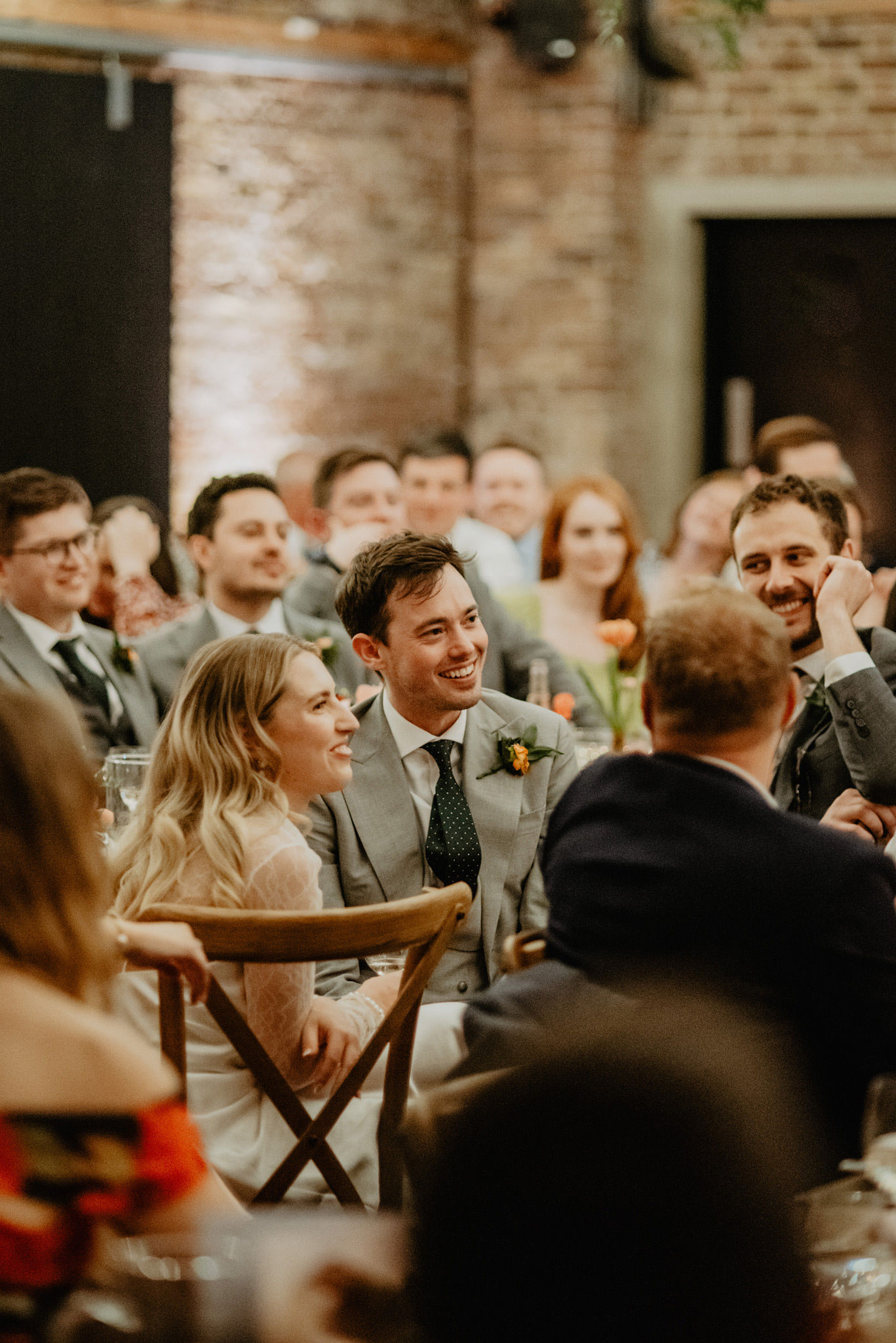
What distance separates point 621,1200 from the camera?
3.61 ft

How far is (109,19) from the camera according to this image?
6918mm

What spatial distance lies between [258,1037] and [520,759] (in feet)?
2.68

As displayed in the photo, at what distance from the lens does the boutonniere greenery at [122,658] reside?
13.2 feet

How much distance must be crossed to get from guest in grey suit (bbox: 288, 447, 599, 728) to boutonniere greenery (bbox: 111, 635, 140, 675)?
57cm

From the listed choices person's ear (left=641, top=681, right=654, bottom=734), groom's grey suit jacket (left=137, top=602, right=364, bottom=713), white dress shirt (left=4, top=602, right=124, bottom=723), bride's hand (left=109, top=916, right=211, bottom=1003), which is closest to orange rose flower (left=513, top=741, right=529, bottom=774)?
person's ear (left=641, top=681, right=654, bottom=734)

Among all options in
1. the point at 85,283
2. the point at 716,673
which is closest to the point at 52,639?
the point at 716,673

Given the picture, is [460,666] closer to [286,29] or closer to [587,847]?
[587,847]

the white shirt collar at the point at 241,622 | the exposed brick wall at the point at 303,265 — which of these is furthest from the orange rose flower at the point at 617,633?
the exposed brick wall at the point at 303,265

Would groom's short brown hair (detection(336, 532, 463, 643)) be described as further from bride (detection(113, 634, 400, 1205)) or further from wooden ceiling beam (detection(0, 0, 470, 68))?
wooden ceiling beam (detection(0, 0, 470, 68))

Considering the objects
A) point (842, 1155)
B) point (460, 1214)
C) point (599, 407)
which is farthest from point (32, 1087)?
point (599, 407)

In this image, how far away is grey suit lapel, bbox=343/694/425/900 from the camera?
2660 mm

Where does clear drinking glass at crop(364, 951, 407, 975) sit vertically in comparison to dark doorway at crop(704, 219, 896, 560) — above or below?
below

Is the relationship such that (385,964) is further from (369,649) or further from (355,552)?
(355,552)

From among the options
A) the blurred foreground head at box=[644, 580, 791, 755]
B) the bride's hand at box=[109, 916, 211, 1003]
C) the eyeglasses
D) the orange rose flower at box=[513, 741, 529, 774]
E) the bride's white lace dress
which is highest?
the eyeglasses
